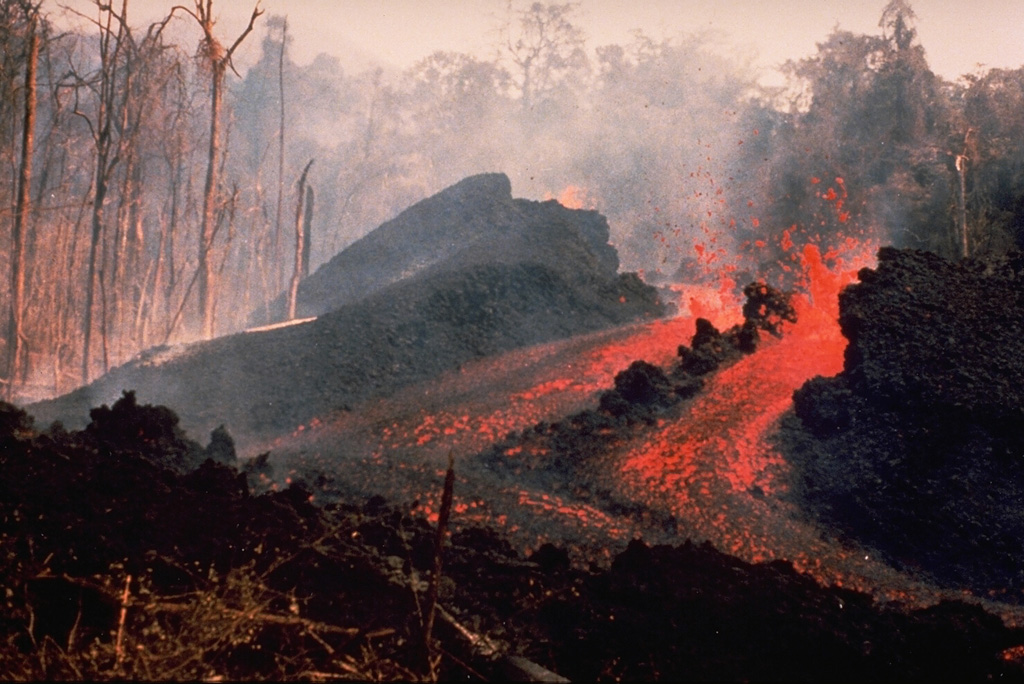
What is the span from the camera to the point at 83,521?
4660 mm

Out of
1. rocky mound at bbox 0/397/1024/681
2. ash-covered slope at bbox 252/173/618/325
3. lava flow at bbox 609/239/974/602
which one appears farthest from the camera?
ash-covered slope at bbox 252/173/618/325

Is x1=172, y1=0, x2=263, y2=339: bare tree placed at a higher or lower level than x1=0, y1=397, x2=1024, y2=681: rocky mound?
higher

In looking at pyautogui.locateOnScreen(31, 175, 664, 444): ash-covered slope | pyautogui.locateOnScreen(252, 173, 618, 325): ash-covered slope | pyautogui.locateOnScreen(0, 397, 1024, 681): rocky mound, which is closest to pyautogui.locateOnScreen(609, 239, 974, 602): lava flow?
pyautogui.locateOnScreen(0, 397, 1024, 681): rocky mound

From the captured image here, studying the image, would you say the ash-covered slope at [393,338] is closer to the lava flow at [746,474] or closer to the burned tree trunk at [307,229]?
the lava flow at [746,474]

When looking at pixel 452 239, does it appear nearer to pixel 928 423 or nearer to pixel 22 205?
pixel 22 205

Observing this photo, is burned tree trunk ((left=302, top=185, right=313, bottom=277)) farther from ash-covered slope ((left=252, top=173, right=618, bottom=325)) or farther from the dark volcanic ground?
the dark volcanic ground

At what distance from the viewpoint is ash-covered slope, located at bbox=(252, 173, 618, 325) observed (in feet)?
62.6

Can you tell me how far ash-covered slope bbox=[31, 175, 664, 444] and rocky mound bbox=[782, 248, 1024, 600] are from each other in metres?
6.64

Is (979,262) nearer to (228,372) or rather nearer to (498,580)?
(498,580)

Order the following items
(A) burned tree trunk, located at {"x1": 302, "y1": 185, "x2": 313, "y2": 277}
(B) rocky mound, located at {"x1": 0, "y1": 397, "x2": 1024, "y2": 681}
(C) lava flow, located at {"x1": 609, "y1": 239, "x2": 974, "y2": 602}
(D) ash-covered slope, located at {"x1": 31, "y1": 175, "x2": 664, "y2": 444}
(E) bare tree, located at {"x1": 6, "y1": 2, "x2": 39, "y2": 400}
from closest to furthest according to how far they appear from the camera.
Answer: (B) rocky mound, located at {"x1": 0, "y1": 397, "x2": 1024, "y2": 681}, (C) lava flow, located at {"x1": 609, "y1": 239, "x2": 974, "y2": 602}, (D) ash-covered slope, located at {"x1": 31, "y1": 175, "x2": 664, "y2": 444}, (E) bare tree, located at {"x1": 6, "y1": 2, "x2": 39, "y2": 400}, (A) burned tree trunk, located at {"x1": 302, "y1": 185, "x2": 313, "y2": 277}

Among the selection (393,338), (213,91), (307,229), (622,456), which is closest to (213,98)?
(213,91)

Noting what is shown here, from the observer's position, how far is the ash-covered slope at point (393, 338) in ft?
39.1

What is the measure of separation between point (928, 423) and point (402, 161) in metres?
44.7

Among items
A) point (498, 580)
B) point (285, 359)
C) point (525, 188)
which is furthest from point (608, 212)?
point (498, 580)
